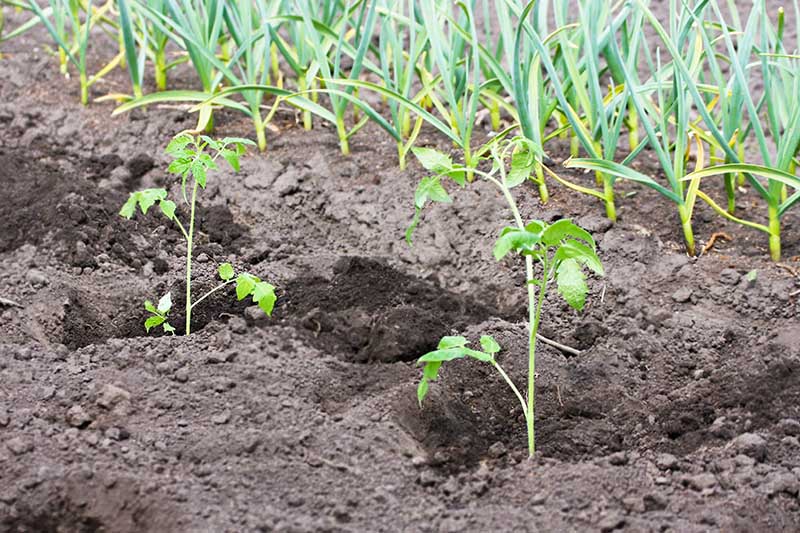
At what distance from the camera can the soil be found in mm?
1723

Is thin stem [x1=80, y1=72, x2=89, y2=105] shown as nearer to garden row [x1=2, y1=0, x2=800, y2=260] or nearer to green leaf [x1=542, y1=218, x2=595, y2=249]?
garden row [x1=2, y1=0, x2=800, y2=260]

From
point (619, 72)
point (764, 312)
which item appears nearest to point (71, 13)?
point (619, 72)

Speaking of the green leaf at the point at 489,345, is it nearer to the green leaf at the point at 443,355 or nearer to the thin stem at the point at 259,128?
the green leaf at the point at 443,355

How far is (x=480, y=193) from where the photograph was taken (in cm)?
270

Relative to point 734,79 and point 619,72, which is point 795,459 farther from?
point 619,72

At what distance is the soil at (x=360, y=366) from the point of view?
172 centimetres

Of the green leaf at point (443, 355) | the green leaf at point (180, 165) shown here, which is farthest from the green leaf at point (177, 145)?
the green leaf at point (443, 355)

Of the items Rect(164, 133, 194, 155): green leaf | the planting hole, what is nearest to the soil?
the planting hole

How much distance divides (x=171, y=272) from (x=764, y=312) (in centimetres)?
142

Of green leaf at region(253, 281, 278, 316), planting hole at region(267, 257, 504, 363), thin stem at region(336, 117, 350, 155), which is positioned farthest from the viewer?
thin stem at region(336, 117, 350, 155)

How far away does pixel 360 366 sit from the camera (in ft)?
7.07

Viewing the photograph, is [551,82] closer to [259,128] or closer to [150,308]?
[259,128]

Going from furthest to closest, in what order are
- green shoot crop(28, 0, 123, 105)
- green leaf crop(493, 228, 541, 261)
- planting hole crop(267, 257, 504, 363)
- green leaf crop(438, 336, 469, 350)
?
1. green shoot crop(28, 0, 123, 105)
2. planting hole crop(267, 257, 504, 363)
3. green leaf crop(438, 336, 469, 350)
4. green leaf crop(493, 228, 541, 261)

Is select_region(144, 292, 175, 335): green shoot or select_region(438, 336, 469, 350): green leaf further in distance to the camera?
select_region(144, 292, 175, 335): green shoot
